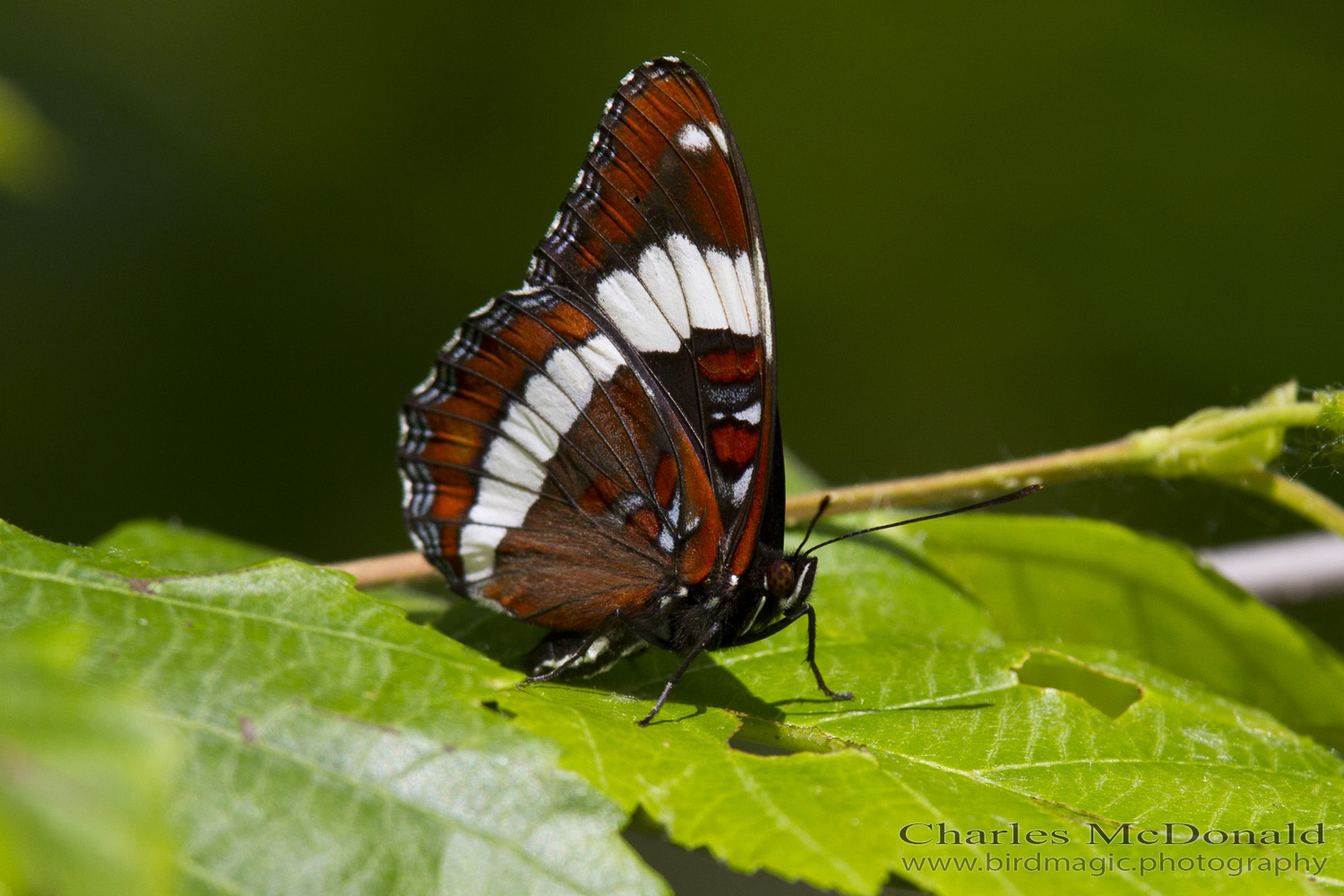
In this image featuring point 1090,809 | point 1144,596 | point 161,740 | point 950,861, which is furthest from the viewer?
point 1144,596

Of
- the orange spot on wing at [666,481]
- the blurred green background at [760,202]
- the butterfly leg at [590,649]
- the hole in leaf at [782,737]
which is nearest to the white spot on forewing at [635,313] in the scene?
the orange spot on wing at [666,481]

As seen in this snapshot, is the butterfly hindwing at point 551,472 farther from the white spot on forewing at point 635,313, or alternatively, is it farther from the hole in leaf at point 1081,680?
the hole in leaf at point 1081,680

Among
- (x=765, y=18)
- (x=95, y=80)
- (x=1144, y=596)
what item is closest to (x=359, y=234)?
(x=95, y=80)

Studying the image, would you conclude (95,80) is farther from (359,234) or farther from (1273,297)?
(1273,297)

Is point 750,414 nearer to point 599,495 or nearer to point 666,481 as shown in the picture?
point 666,481

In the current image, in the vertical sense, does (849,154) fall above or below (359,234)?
above

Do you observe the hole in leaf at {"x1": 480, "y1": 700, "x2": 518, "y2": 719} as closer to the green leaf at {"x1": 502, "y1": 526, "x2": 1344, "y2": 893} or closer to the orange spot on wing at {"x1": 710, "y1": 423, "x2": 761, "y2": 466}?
the green leaf at {"x1": 502, "y1": 526, "x2": 1344, "y2": 893}

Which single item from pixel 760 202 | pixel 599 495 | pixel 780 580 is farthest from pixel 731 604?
pixel 760 202
